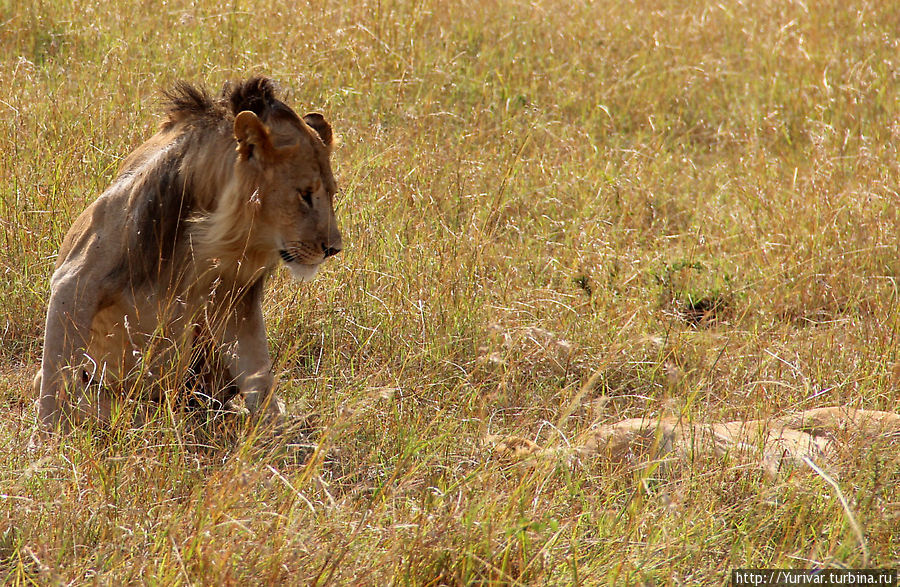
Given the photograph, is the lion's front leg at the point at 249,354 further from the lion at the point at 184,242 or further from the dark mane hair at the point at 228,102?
the dark mane hair at the point at 228,102

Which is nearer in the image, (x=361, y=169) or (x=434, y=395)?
(x=434, y=395)

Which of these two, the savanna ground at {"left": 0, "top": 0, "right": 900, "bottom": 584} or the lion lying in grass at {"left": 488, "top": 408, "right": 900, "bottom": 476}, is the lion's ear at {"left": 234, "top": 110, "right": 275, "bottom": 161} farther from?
the lion lying in grass at {"left": 488, "top": 408, "right": 900, "bottom": 476}

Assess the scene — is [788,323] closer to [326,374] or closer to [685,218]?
[685,218]

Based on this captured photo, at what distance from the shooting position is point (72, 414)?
3.13m

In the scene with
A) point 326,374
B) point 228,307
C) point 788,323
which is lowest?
point 788,323

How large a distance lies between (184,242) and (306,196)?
45cm

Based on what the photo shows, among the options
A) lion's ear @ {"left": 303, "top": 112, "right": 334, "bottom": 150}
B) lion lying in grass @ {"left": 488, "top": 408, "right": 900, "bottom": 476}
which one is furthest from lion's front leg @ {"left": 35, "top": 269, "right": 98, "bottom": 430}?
lion lying in grass @ {"left": 488, "top": 408, "right": 900, "bottom": 476}

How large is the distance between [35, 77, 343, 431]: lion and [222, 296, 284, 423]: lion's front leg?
0.5 inches

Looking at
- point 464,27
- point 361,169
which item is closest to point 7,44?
point 361,169

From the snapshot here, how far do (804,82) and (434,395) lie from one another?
4.96m

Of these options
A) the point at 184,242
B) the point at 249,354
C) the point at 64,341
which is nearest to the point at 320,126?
the point at 184,242

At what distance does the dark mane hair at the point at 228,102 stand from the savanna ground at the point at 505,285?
0.93 m

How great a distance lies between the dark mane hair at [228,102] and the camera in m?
3.24

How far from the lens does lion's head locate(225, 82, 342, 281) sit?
3.17 metres
